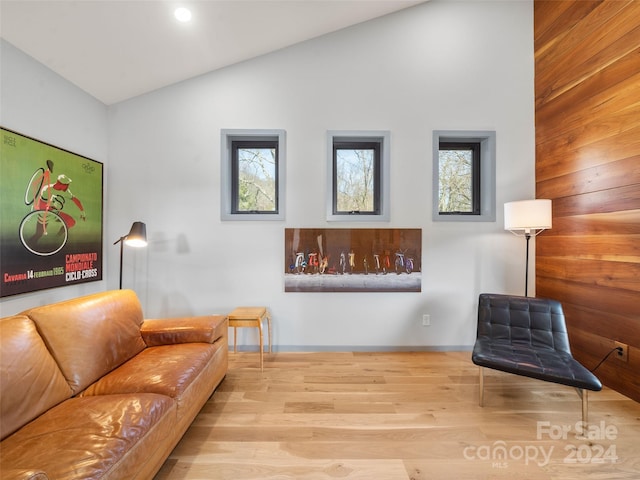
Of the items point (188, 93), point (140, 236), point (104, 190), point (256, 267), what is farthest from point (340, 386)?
point (188, 93)

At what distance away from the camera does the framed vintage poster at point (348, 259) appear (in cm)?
295

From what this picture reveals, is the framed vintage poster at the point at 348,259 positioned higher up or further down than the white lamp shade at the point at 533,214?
further down

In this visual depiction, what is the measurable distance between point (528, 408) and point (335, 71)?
3.58 metres

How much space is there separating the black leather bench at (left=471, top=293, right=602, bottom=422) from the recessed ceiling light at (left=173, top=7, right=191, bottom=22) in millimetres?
3632

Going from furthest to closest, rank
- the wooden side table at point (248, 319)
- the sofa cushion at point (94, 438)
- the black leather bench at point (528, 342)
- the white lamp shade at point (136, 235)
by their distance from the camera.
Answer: the wooden side table at point (248, 319) < the white lamp shade at point (136, 235) < the black leather bench at point (528, 342) < the sofa cushion at point (94, 438)

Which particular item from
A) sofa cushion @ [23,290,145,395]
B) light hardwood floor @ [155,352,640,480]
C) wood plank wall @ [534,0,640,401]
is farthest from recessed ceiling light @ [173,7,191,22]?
wood plank wall @ [534,0,640,401]

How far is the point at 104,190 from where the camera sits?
2873 millimetres

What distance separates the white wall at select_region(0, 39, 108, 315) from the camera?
194 cm

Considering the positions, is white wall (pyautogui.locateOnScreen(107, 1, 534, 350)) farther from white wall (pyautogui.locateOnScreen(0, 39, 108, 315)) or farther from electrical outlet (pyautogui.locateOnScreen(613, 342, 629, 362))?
electrical outlet (pyautogui.locateOnScreen(613, 342, 629, 362))

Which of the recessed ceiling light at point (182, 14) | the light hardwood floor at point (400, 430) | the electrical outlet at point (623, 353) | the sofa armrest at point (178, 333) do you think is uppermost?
the recessed ceiling light at point (182, 14)

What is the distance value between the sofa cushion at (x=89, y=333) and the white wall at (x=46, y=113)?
2.51 feet

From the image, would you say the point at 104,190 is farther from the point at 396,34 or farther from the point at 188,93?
the point at 396,34

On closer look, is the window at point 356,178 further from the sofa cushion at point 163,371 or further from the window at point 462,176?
the sofa cushion at point 163,371

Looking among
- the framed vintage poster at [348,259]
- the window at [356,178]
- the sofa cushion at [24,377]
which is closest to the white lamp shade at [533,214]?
the framed vintage poster at [348,259]
